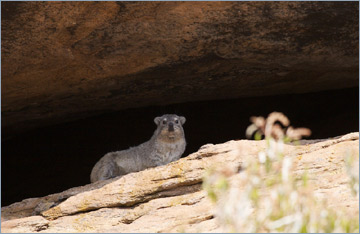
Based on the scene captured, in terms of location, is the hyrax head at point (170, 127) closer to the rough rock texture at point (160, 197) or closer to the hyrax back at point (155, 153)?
the hyrax back at point (155, 153)

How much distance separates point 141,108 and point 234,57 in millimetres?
3719

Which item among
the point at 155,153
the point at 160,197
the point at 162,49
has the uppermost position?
the point at 162,49

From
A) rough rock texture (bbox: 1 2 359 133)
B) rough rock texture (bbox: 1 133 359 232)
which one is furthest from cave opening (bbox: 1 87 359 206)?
rough rock texture (bbox: 1 133 359 232)

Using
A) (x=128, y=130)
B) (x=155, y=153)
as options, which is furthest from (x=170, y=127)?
(x=128, y=130)

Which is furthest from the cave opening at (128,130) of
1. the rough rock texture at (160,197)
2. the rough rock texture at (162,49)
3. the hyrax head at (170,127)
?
the rough rock texture at (160,197)

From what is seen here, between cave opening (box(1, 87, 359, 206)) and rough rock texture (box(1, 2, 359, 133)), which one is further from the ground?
rough rock texture (box(1, 2, 359, 133))

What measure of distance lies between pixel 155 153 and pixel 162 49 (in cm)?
177

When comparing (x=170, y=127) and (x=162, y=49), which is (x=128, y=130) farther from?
(x=162, y=49)

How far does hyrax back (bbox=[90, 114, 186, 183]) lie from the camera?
10578 mm

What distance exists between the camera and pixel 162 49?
1012 centimetres

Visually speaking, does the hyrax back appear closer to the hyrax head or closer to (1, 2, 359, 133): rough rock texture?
the hyrax head

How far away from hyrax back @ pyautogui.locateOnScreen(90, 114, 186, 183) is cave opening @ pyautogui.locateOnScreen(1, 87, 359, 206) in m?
2.82

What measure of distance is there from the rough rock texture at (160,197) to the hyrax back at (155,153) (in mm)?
1752

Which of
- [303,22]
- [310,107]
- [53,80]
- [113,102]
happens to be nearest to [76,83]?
[53,80]
